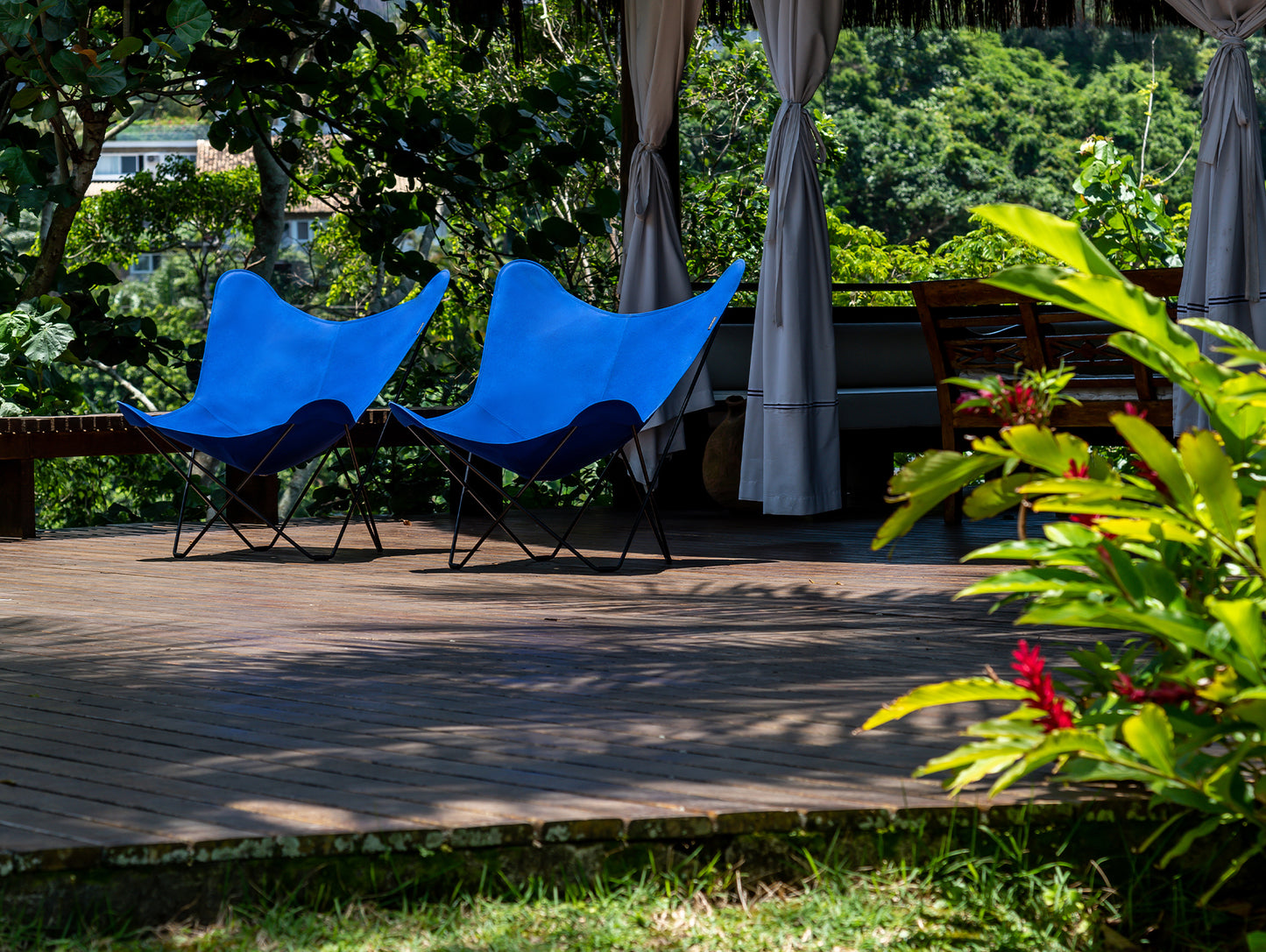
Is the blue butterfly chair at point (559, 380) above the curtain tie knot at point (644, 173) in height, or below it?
below

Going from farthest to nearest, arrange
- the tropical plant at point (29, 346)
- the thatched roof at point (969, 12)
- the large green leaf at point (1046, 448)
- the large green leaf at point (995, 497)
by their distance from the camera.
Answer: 1. the thatched roof at point (969, 12)
2. the tropical plant at point (29, 346)
3. the large green leaf at point (995, 497)
4. the large green leaf at point (1046, 448)

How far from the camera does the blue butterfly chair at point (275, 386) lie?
4418 millimetres

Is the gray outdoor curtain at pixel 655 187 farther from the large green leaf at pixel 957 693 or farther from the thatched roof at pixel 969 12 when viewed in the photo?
the large green leaf at pixel 957 693

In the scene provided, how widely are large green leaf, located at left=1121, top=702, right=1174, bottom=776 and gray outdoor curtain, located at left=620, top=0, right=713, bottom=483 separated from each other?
165 inches

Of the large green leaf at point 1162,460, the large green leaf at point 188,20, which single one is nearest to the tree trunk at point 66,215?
the large green leaf at point 188,20

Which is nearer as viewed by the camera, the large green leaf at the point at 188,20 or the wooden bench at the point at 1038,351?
the wooden bench at the point at 1038,351

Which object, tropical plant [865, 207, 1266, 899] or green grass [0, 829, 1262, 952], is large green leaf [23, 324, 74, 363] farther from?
tropical plant [865, 207, 1266, 899]

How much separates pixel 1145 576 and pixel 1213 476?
0.14 meters

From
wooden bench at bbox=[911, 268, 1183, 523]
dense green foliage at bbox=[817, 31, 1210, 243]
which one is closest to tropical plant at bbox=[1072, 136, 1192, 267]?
wooden bench at bbox=[911, 268, 1183, 523]

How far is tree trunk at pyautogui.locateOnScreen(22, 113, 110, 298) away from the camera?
5957 mm

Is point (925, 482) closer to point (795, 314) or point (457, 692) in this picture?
point (457, 692)

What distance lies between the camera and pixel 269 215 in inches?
346

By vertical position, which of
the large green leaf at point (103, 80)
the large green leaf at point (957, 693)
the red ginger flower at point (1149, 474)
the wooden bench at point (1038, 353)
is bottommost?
the large green leaf at point (957, 693)

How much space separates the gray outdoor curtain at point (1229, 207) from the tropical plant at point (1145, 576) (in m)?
3.03
